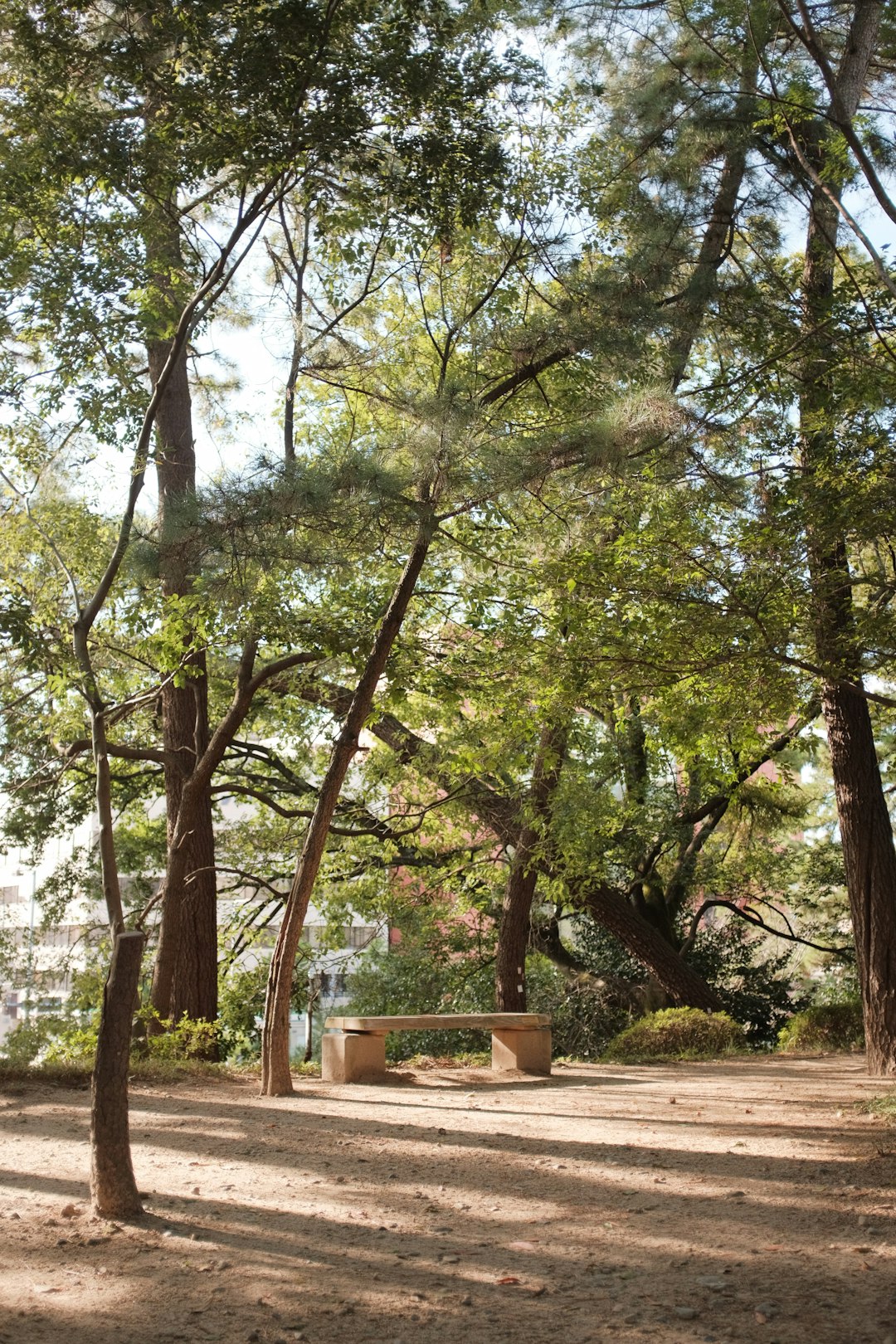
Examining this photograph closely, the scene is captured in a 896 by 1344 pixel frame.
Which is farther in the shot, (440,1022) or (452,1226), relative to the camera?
(440,1022)

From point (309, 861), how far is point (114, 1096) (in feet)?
12.7

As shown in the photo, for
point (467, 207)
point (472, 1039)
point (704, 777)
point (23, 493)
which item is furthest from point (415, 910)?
point (467, 207)

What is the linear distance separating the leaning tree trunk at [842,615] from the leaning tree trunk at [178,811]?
477 centimetres

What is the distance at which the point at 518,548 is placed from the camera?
959 centimetres

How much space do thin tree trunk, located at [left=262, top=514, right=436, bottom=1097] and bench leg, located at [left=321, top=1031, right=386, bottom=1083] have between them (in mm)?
936

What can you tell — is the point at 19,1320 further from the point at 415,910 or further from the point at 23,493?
the point at 415,910

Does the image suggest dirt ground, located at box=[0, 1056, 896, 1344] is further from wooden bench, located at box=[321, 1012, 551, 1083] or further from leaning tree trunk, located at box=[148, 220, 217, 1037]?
leaning tree trunk, located at box=[148, 220, 217, 1037]

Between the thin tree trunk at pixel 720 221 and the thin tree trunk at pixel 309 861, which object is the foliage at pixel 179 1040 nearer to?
the thin tree trunk at pixel 309 861

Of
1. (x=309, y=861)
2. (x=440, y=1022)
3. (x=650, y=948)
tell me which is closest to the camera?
(x=309, y=861)

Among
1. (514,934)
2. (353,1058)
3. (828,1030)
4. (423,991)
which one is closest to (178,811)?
(353,1058)

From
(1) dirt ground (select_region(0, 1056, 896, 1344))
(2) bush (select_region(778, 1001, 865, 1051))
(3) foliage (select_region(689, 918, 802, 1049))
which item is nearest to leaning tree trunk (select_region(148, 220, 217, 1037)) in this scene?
(1) dirt ground (select_region(0, 1056, 896, 1344))

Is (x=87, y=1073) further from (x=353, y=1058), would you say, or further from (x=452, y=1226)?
(x=452, y=1226)

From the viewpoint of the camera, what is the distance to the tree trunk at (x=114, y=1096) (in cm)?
464

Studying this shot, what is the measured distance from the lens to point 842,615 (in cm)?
873
